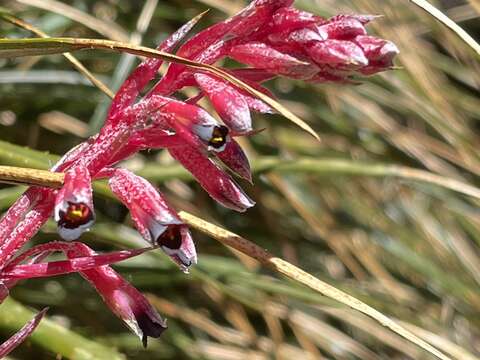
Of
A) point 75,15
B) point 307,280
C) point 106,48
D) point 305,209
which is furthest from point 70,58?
point 305,209

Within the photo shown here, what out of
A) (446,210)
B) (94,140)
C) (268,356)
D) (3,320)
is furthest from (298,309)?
(94,140)

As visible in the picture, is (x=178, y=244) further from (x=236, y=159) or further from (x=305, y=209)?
(x=305, y=209)

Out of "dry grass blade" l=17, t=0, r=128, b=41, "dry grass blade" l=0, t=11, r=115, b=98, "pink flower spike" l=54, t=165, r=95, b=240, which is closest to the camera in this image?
"pink flower spike" l=54, t=165, r=95, b=240

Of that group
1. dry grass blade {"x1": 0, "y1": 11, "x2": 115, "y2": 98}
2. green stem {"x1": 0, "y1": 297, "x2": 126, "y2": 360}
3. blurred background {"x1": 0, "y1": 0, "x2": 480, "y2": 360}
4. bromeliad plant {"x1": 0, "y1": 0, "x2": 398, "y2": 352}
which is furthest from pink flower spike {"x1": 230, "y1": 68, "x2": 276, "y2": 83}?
blurred background {"x1": 0, "y1": 0, "x2": 480, "y2": 360}

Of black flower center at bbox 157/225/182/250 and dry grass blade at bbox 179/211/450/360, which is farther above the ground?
black flower center at bbox 157/225/182/250

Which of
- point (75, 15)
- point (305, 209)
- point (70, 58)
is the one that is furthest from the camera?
point (305, 209)

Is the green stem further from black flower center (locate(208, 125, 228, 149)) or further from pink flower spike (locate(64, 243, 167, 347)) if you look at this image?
black flower center (locate(208, 125, 228, 149))

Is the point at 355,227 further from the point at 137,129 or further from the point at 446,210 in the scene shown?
the point at 137,129

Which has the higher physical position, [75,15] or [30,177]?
[30,177]
